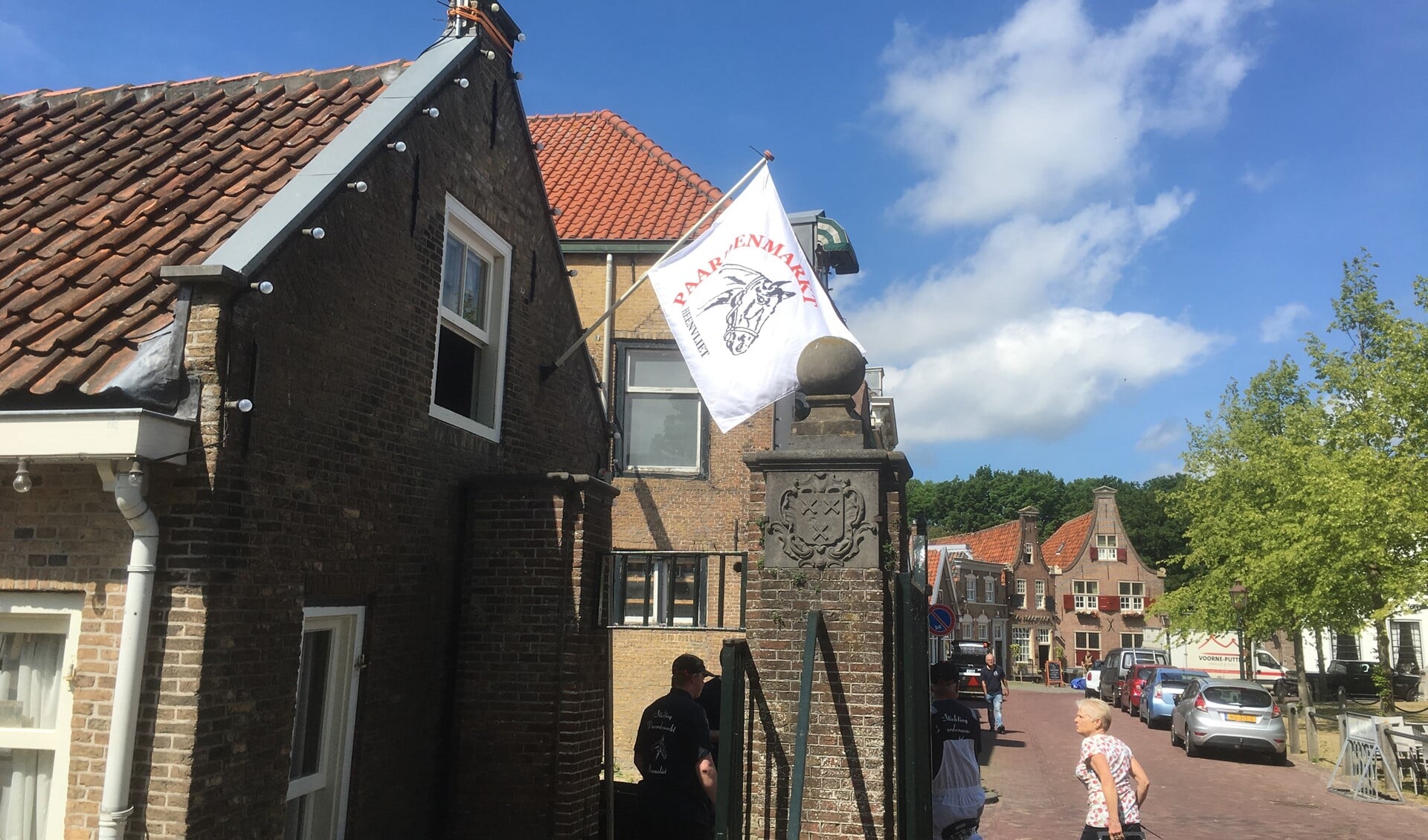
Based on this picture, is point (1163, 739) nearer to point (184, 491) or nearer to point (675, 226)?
point (675, 226)

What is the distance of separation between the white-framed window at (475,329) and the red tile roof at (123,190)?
1226mm

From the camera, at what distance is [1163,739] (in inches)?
907

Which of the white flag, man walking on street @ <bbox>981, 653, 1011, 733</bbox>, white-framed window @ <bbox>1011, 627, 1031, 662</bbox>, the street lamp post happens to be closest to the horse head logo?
the white flag

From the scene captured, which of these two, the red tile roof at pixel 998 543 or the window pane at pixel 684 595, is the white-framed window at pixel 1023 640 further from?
the window pane at pixel 684 595

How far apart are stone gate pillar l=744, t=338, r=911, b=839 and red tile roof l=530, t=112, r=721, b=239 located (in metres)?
9.11

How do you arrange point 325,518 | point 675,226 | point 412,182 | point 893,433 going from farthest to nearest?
point 893,433 < point 675,226 < point 412,182 < point 325,518

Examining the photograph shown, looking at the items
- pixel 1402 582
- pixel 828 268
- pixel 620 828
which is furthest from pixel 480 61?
pixel 1402 582

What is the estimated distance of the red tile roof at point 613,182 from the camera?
1447 cm

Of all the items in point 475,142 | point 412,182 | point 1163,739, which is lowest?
point 1163,739

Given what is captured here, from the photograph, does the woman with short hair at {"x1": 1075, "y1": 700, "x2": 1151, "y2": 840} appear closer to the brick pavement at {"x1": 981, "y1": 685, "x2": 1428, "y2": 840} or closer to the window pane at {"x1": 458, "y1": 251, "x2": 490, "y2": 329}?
the brick pavement at {"x1": 981, "y1": 685, "x2": 1428, "y2": 840}

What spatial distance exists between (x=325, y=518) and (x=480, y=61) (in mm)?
3954

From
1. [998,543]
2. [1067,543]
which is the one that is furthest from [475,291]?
[1067,543]

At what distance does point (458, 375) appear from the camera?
791 centimetres

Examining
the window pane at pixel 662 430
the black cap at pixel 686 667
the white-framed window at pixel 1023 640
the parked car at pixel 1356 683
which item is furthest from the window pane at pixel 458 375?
the white-framed window at pixel 1023 640
